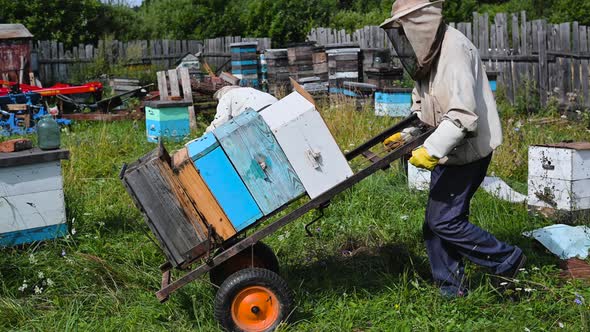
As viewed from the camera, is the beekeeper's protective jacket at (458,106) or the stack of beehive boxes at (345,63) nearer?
the beekeeper's protective jacket at (458,106)

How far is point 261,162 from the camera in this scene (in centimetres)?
381

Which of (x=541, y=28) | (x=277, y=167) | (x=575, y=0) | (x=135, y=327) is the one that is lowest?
(x=135, y=327)

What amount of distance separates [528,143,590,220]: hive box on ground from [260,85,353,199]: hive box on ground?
236 centimetres

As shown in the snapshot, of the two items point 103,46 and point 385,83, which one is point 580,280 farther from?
point 103,46

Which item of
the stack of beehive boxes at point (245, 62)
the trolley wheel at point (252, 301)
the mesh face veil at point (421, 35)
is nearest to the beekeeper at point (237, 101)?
the mesh face veil at point (421, 35)

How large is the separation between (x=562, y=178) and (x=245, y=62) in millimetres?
8771

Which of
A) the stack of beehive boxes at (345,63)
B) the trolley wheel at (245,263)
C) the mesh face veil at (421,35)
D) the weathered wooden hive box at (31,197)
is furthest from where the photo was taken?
the stack of beehive boxes at (345,63)

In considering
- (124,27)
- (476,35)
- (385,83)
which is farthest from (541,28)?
→ (124,27)

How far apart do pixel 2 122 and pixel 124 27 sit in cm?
999

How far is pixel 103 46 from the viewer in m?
15.8

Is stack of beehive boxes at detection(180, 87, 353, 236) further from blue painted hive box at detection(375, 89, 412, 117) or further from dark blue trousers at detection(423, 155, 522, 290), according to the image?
blue painted hive box at detection(375, 89, 412, 117)

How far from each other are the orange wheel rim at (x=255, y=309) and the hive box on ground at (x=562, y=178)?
267cm

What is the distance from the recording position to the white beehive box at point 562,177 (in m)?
5.41

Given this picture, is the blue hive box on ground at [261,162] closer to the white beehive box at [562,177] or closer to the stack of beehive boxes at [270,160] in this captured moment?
the stack of beehive boxes at [270,160]
